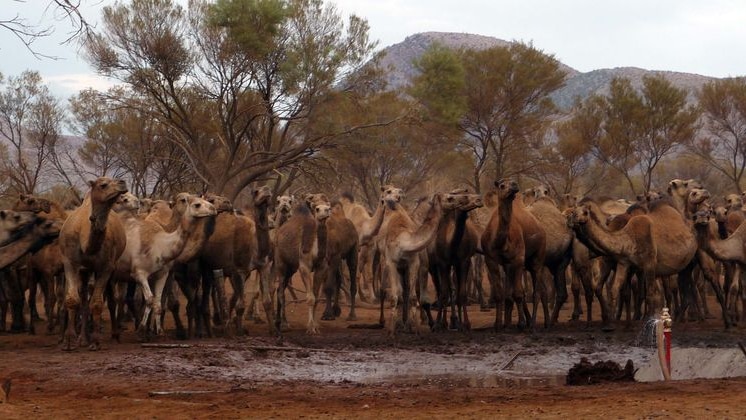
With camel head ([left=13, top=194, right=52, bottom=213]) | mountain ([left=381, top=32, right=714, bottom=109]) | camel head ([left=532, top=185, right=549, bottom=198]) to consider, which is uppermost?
mountain ([left=381, top=32, right=714, bottom=109])

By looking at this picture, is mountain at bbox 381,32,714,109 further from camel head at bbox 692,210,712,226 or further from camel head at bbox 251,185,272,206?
camel head at bbox 251,185,272,206

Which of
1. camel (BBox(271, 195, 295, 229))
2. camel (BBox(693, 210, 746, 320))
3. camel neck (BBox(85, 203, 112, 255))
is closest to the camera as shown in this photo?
camel neck (BBox(85, 203, 112, 255))

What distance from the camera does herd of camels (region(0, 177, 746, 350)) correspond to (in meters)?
15.5

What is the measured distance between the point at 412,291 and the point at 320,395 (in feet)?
20.1

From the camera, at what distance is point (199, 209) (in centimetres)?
1622

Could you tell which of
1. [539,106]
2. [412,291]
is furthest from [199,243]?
[539,106]

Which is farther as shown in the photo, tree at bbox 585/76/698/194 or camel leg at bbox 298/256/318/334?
tree at bbox 585/76/698/194

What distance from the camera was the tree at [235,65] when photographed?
3619 cm

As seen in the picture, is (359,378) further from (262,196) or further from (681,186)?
(681,186)

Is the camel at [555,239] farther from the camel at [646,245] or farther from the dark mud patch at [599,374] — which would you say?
the dark mud patch at [599,374]

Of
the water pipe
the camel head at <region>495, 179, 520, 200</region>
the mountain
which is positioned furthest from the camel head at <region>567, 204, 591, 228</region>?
the mountain

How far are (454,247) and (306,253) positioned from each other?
225cm

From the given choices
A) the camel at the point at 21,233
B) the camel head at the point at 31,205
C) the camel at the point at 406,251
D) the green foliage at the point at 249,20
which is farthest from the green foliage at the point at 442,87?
the camel at the point at 21,233

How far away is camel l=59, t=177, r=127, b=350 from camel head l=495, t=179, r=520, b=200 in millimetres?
5557
